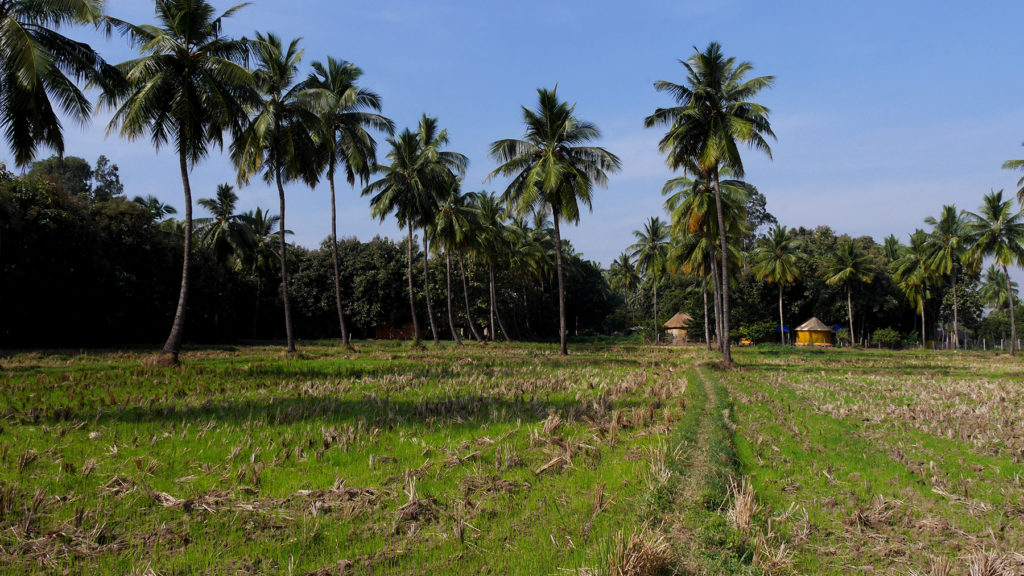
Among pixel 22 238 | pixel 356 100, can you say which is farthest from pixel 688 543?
pixel 22 238

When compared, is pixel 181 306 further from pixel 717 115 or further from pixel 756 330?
pixel 756 330

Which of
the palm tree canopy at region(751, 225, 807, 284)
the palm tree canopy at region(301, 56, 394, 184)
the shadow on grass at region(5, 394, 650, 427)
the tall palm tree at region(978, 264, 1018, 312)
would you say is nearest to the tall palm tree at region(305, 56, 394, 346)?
the palm tree canopy at region(301, 56, 394, 184)

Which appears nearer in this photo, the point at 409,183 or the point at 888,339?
the point at 409,183

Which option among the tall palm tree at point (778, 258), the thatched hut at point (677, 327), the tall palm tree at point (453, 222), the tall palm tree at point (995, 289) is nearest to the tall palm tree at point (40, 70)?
the tall palm tree at point (453, 222)

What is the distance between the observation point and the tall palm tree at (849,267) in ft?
144

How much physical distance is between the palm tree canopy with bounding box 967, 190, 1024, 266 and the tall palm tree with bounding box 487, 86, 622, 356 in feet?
94.4

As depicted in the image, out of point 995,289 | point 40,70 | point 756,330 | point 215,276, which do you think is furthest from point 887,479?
point 995,289

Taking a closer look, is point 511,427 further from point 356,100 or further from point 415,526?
point 356,100

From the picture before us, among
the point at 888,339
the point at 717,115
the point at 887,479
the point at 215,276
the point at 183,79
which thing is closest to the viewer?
the point at 887,479

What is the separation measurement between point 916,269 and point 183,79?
50.8 m

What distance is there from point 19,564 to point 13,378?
11727 mm

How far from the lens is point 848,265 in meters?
44.3

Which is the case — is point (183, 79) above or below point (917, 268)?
above

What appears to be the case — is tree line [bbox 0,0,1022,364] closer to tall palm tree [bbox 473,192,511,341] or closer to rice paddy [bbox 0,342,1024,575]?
tall palm tree [bbox 473,192,511,341]
